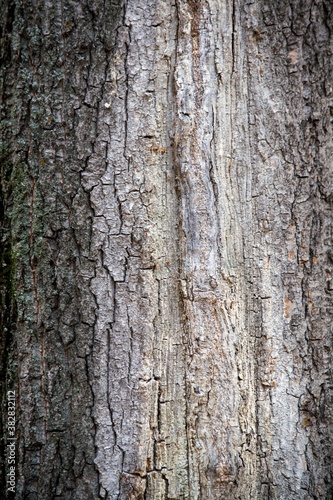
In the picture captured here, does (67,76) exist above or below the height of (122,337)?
above

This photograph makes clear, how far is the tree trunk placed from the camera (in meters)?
1.50

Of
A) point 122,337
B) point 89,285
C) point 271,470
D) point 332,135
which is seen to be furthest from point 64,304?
point 332,135

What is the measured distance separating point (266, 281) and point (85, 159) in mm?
830

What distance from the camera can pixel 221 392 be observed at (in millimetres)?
1534

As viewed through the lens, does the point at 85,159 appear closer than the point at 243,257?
Yes

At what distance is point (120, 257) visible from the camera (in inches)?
59.7

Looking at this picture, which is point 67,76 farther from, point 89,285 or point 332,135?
point 332,135

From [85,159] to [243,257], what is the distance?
2.30 feet

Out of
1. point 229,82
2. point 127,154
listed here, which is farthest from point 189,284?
point 229,82

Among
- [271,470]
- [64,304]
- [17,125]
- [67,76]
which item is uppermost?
[67,76]

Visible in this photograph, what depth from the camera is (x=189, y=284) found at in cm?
153

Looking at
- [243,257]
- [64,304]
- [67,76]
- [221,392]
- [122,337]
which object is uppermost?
[67,76]

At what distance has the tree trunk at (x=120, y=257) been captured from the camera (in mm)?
1505

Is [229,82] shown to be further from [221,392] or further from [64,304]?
[221,392]
